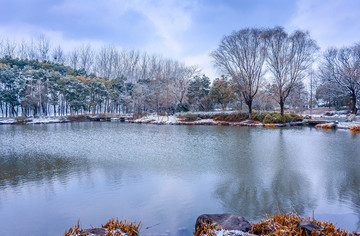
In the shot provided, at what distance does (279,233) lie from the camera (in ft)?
8.04

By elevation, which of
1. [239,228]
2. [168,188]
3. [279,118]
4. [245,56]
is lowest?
[168,188]

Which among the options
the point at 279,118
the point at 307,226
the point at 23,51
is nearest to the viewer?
the point at 307,226

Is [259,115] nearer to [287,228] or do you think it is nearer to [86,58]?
[287,228]

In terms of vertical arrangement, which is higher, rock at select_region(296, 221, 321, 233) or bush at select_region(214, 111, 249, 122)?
bush at select_region(214, 111, 249, 122)

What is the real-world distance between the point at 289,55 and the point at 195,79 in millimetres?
14444

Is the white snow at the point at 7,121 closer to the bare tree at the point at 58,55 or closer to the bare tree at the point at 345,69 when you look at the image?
the bare tree at the point at 58,55

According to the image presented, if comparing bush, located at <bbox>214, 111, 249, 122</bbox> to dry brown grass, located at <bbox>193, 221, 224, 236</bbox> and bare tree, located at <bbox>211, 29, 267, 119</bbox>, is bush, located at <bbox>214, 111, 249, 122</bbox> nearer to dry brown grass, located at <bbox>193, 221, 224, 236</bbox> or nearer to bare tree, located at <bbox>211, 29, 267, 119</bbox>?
bare tree, located at <bbox>211, 29, 267, 119</bbox>

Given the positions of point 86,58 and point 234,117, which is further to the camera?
point 86,58

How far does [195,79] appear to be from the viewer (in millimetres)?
32562

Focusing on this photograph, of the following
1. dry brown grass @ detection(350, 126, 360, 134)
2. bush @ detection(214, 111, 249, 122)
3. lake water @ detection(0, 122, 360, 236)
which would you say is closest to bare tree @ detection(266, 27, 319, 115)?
bush @ detection(214, 111, 249, 122)

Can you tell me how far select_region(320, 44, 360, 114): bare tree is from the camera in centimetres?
2155

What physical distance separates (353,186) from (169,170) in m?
4.57

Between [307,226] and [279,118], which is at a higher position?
[279,118]

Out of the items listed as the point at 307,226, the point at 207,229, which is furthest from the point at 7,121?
the point at 307,226
